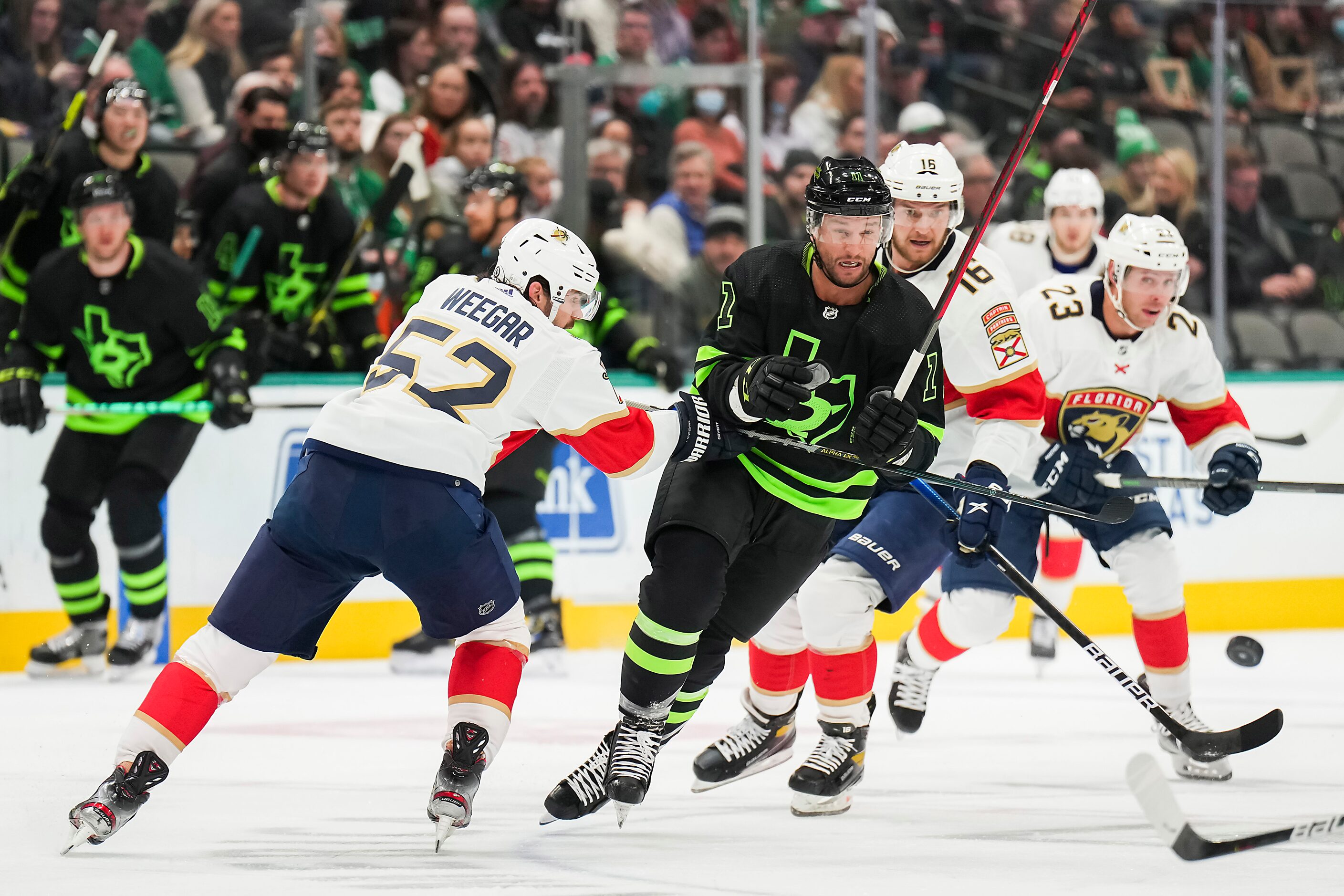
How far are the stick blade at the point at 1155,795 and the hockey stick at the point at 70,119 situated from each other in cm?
Answer: 427

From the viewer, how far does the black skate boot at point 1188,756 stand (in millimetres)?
4004

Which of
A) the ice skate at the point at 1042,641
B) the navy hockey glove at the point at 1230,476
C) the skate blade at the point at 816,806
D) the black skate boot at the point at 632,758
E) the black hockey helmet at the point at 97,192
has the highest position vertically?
the navy hockey glove at the point at 1230,476

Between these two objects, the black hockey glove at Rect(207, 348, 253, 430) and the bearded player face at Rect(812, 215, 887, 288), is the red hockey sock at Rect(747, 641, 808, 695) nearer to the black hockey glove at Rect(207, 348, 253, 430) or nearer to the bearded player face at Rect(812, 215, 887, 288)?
the bearded player face at Rect(812, 215, 887, 288)

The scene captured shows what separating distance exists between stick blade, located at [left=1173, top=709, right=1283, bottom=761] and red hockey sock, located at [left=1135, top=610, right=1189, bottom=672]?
0.22 m

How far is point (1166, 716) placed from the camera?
12.8ft

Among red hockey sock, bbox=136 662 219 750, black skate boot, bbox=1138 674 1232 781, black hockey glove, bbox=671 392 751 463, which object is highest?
black hockey glove, bbox=671 392 751 463

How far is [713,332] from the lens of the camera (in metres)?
3.59

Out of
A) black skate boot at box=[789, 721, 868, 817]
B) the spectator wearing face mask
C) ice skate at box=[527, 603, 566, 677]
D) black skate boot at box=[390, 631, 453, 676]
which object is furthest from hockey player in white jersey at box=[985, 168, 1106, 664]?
black skate boot at box=[789, 721, 868, 817]

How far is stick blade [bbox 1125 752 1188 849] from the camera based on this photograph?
2.70 meters

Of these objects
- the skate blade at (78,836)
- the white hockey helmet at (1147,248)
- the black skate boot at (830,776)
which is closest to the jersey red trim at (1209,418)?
the white hockey helmet at (1147,248)

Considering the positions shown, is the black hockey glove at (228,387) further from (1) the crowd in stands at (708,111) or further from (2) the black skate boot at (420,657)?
(2) the black skate boot at (420,657)

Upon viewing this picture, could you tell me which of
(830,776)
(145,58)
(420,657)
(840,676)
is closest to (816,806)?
(830,776)

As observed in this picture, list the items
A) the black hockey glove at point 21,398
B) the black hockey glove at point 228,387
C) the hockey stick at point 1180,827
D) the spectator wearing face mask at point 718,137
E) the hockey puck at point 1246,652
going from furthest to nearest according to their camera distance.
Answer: the spectator wearing face mask at point 718,137 → the black hockey glove at point 228,387 → the black hockey glove at point 21,398 → the hockey puck at point 1246,652 → the hockey stick at point 1180,827

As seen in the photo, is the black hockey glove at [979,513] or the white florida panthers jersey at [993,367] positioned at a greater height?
the white florida panthers jersey at [993,367]
